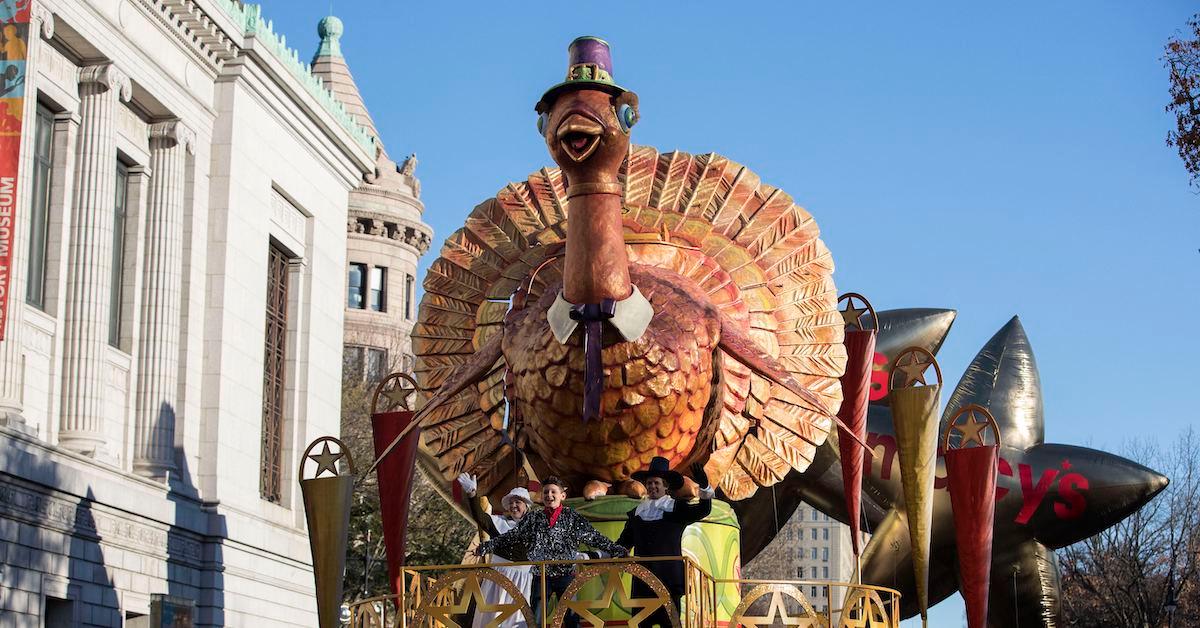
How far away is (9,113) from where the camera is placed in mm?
21797

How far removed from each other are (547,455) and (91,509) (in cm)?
1578

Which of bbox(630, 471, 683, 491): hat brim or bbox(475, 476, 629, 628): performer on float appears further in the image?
bbox(630, 471, 683, 491): hat brim

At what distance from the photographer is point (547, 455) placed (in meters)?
12.4

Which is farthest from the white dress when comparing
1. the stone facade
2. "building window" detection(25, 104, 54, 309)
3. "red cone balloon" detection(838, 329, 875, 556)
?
"building window" detection(25, 104, 54, 309)

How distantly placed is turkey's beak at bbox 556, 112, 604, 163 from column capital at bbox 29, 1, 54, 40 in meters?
15.9

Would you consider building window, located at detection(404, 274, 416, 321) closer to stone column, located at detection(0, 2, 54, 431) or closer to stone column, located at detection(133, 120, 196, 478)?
stone column, located at detection(133, 120, 196, 478)

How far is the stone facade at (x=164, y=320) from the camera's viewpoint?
82.9ft

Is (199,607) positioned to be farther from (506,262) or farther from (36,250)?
(506,262)

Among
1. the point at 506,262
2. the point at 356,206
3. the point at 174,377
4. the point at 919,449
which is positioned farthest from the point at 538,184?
the point at 356,206

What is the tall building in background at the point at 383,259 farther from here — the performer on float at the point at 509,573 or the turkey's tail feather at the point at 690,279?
the performer on float at the point at 509,573

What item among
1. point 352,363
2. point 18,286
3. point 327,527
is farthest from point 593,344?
point 352,363

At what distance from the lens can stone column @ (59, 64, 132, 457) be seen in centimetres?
2611

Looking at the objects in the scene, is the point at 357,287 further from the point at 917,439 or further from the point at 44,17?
the point at 917,439

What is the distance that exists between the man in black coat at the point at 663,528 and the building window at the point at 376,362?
150ft
